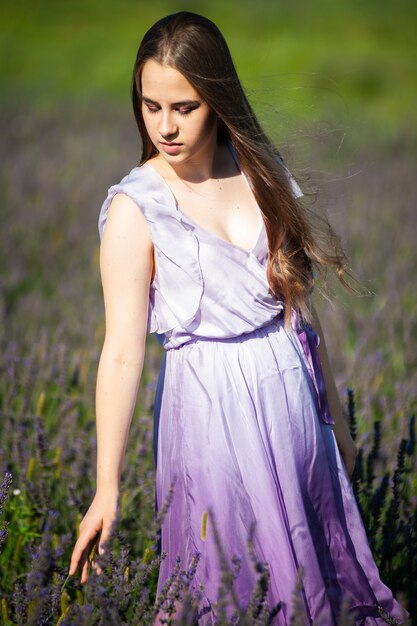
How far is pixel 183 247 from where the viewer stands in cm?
175

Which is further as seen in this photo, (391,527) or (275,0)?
(275,0)

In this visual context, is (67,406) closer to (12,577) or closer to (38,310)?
(12,577)

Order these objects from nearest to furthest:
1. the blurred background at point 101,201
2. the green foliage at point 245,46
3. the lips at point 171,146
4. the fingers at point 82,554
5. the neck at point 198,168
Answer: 1. the fingers at point 82,554
2. the lips at point 171,146
3. the neck at point 198,168
4. the blurred background at point 101,201
5. the green foliage at point 245,46

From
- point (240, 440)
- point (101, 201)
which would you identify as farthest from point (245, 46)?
point (240, 440)

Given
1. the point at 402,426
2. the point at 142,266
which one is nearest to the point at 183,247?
the point at 142,266

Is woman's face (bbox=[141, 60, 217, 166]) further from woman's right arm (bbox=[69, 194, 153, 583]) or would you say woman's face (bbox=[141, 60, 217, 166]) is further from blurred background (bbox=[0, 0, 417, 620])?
blurred background (bbox=[0, 0, 417, 620])

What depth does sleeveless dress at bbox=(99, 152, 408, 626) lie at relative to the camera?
1715mm

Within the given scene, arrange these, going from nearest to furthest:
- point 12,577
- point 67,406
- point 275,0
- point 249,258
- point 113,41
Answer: point 249,258
point 12,577
point 67,406
point 113,41
point 275,0

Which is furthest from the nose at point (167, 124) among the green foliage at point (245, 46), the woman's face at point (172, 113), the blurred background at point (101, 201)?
the green foliage at point (245, 46)

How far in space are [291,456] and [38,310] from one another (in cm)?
279

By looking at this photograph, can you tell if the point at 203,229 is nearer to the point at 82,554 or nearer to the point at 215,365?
the point at 215,365

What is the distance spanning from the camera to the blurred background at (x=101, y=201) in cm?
262

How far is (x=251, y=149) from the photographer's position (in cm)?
192

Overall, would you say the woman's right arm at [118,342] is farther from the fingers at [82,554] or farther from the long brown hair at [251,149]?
the long brown hair at [251,149]
